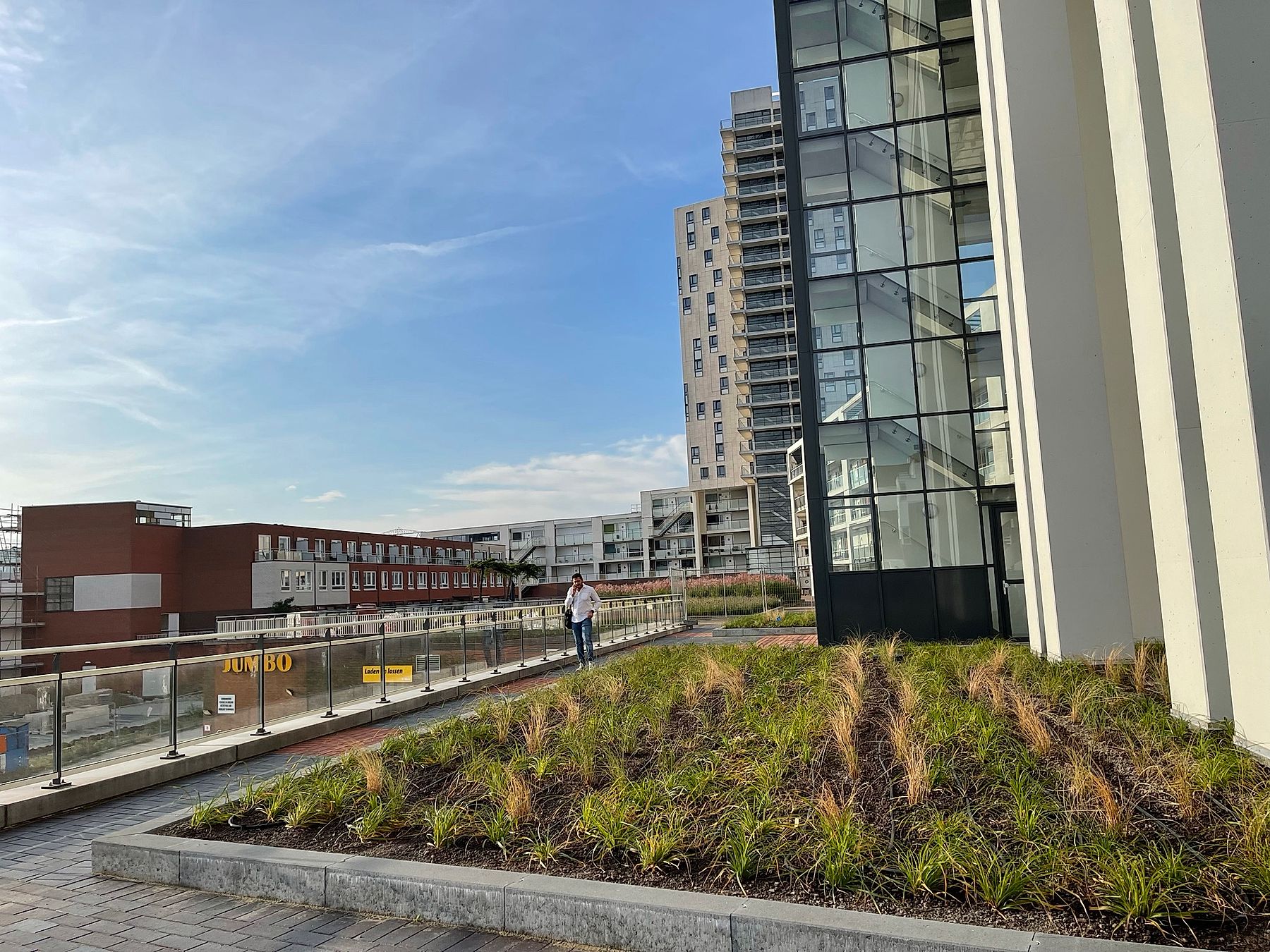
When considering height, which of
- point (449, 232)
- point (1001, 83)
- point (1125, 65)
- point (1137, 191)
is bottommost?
point (1137, 191)

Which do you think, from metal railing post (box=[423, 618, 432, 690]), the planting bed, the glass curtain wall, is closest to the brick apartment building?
metal railing post (box=[423, 618, 432, 690])

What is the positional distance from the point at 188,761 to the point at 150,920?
4065 millimetres

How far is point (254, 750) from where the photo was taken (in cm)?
916

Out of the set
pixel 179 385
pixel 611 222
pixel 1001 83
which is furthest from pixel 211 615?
pixel 1001 83

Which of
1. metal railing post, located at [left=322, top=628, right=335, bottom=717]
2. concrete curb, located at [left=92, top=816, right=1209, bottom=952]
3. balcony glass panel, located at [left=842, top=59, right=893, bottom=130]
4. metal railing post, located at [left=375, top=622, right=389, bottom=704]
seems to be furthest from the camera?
balcony glass panel, located at [left=842, top=59, right=893, bottom=130]

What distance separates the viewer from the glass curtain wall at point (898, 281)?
16688mm

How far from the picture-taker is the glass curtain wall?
657 inches

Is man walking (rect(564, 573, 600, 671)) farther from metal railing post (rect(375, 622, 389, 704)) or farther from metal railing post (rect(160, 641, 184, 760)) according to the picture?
metal railing post (rect(160, 641, 184, 760))

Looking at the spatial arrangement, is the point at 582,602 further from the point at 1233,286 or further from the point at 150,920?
the point at 1233,286

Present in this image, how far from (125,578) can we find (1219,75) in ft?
206

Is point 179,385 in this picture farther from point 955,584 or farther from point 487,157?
point 955,584

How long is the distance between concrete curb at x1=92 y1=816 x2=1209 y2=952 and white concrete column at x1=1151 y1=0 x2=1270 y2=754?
3.74 m

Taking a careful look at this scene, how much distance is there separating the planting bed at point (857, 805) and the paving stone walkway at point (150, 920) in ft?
1.74

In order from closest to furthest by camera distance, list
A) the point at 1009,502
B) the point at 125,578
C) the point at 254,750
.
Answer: the point at 254,750 → the point at 1009,502 → the point at 125,578
